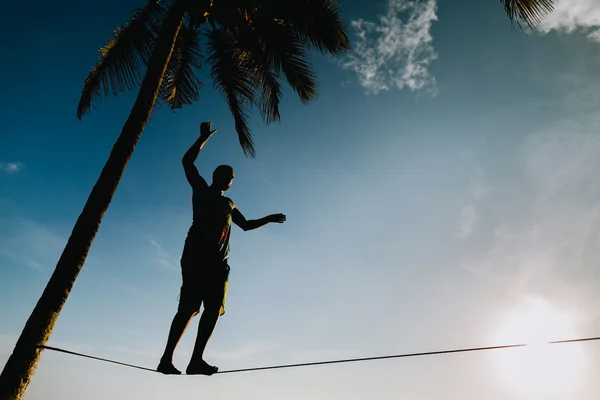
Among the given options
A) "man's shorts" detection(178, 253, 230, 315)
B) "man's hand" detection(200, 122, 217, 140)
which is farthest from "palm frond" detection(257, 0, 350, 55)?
"man's shorts" detection(178, 253, 230, 315)

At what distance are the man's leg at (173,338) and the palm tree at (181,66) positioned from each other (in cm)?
108

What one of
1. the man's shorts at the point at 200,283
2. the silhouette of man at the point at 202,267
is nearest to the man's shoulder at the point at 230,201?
the silhouette of man at the point at 202,267

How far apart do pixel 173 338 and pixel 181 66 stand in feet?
16.6

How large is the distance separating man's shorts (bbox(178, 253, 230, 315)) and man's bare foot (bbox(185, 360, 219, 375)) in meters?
0.46

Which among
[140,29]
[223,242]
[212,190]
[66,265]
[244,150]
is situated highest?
[140,29]

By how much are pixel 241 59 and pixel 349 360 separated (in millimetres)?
5381

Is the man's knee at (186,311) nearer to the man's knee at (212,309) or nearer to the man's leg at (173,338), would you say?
the man's leg at (173,338)

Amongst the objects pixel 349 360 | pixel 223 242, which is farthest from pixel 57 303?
pixel 349 360

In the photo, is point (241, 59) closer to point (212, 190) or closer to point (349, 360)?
point (212, 190)

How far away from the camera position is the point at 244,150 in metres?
6.09

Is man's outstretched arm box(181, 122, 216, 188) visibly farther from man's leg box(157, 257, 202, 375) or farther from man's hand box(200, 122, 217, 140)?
man's leg box(157, 257, 202, 375)

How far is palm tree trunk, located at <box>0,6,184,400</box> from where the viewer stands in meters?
2.76

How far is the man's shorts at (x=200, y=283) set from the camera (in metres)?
3.17

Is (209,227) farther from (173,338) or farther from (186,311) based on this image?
(173,338)
